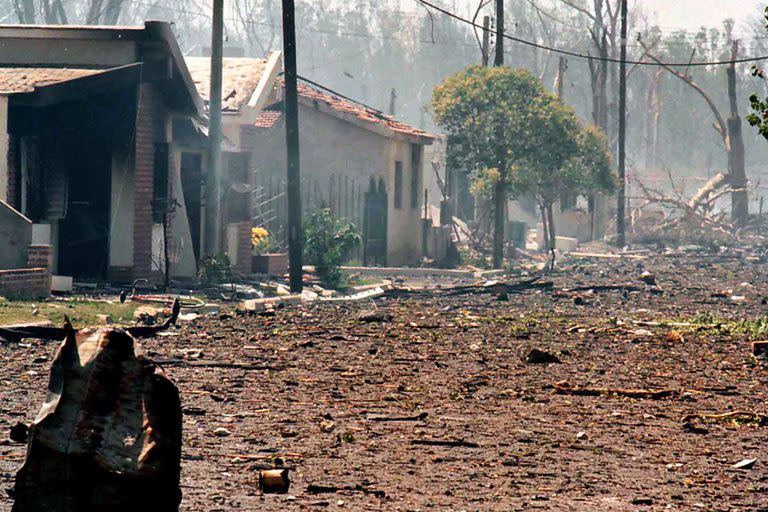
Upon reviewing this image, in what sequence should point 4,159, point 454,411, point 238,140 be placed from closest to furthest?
point 454,411, point 4,159, point 238,140

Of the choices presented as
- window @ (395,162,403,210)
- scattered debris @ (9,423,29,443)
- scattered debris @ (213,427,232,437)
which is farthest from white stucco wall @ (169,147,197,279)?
scattered debris @ (9,423,29,443)

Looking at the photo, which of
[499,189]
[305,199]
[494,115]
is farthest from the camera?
[499,189]

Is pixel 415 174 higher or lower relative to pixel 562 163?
lower

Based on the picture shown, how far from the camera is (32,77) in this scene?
21.1 meters

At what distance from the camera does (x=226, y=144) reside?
94.3 feet

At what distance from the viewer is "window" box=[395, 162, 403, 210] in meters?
39.0

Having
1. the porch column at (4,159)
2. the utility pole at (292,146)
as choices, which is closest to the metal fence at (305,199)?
the utility pole at (292,146)

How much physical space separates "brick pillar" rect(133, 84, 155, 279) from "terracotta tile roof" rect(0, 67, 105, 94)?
157 centimetres

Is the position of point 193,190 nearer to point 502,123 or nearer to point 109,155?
point 109,155

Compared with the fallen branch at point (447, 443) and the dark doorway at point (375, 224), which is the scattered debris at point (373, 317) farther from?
the dark doorway at point (375, 224)

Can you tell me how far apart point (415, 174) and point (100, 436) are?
116 ft

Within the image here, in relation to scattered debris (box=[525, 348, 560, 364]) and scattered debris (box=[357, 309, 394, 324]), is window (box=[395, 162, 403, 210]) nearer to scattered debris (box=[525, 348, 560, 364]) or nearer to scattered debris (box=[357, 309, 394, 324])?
scattered debris (box=[357, 309, 394, 324])

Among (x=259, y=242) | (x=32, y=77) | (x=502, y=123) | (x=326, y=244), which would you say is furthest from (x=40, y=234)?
(x=502, y=123)

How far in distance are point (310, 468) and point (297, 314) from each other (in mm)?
12023
